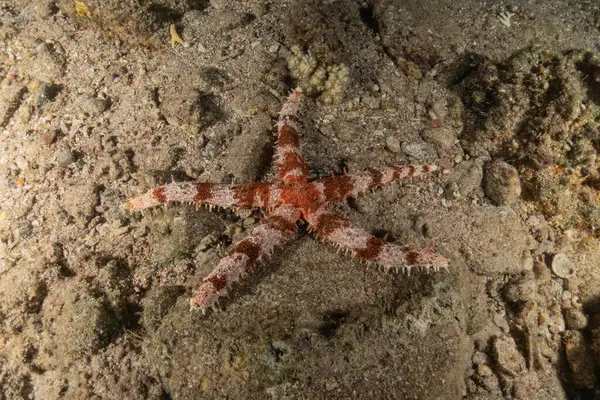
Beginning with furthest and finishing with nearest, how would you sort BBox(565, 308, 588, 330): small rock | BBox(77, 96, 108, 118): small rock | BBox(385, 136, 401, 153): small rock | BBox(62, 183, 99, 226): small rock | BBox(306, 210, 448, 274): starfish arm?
BBox(77, 96, 108, 118): small rock, BBox(385, 136, 401, 153): small rock, BBox(565, 308, 588, 330): small rock, BBox(62, 183, 99, 226): small rock, BBox(306, 210, 448, 274): starfish arm

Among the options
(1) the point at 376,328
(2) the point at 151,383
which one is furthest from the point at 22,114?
(1) the point at 376,328

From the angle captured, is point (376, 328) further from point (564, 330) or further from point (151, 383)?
point (564, 330)

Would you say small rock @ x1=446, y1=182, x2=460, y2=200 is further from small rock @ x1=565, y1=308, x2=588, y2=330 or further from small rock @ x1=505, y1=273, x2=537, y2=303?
small rock @ x1=565, y1=308, x2=588, y2=330

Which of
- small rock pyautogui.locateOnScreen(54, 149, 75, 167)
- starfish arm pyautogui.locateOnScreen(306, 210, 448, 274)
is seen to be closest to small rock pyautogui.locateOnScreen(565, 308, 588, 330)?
starfish arm pyautogui.locateOnScreen(306, 210, 448, 274)

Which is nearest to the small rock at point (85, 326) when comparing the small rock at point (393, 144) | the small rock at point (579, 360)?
the small rock at point (393, 144)

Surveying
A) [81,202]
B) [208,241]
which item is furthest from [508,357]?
[81,202]

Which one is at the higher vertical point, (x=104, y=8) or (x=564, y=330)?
(x=104, y=8)

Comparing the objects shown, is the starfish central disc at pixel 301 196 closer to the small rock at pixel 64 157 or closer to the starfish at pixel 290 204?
the starfish at pixel 290 204

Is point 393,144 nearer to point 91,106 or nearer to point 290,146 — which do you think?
point 290,146
